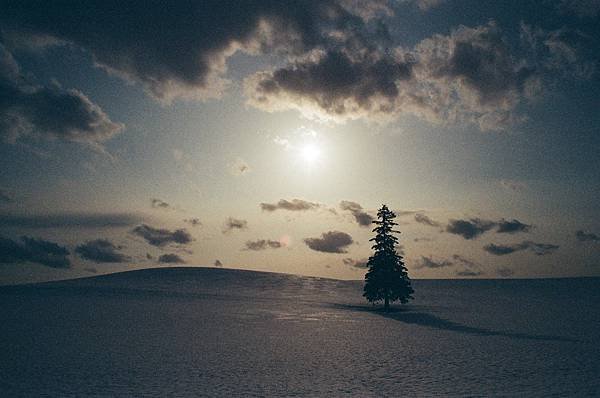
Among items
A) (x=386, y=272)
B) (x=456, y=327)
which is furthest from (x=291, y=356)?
(x=386, y=272)

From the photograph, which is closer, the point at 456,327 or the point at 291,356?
the point at 291,356

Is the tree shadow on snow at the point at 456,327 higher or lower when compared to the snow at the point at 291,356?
higher

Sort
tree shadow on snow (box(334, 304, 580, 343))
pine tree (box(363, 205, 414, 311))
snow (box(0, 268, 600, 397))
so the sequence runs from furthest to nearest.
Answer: pine tree (box(363, 205, 414, 311))
tree shadow on snow (box(334, 304, 580, 343))
snow (box(0, 268, 600, 397))

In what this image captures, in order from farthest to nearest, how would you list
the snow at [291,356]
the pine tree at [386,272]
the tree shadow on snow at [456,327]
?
the pine tree at [386,272]
the tree shadow on snow at [456,327]
the snow at [291,356]

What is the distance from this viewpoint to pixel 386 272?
4928cm

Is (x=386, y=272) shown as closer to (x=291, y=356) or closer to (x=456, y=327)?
(x=456, y=327)

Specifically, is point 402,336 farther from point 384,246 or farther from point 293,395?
point 384,246

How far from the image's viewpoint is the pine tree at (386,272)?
48.9 metres

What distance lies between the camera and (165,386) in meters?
14.8

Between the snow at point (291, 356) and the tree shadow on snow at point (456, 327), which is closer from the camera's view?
the snow at point (291, 356)

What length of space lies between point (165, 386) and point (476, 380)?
34.9 feet

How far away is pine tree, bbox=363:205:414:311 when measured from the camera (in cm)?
4891

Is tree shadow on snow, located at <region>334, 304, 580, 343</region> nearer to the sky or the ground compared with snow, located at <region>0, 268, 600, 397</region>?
nearer to the sky

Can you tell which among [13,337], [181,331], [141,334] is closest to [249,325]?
[181,331]
